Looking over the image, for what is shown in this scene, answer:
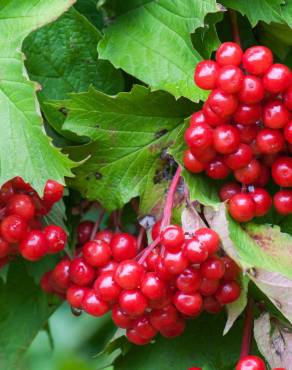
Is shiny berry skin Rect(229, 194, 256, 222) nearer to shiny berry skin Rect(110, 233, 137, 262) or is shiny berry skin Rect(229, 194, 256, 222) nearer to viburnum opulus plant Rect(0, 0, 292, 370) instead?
viburnum opulus plant Rect(0, 0, 292, 370)

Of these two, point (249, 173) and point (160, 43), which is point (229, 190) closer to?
point (249, 173)

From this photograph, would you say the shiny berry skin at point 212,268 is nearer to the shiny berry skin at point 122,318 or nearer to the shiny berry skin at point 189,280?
the shiny berry skin at point 189,280

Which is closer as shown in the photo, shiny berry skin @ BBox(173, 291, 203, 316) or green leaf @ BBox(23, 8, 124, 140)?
shiny berry skin @ BBox(173, 291, 203, 316)

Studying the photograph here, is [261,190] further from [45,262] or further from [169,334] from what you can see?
[45,262]

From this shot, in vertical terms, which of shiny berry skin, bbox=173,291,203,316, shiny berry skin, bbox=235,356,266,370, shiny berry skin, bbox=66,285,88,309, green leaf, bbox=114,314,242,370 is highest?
shiny berry skin, bbox=173,291,203,316

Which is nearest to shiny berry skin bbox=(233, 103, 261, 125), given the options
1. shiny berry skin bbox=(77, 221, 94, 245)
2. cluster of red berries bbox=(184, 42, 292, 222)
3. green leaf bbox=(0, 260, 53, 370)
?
cluster of red berries bbox=(184, 42, 292, 222)

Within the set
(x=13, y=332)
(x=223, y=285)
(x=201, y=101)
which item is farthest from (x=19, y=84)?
(x=13, y=332)
